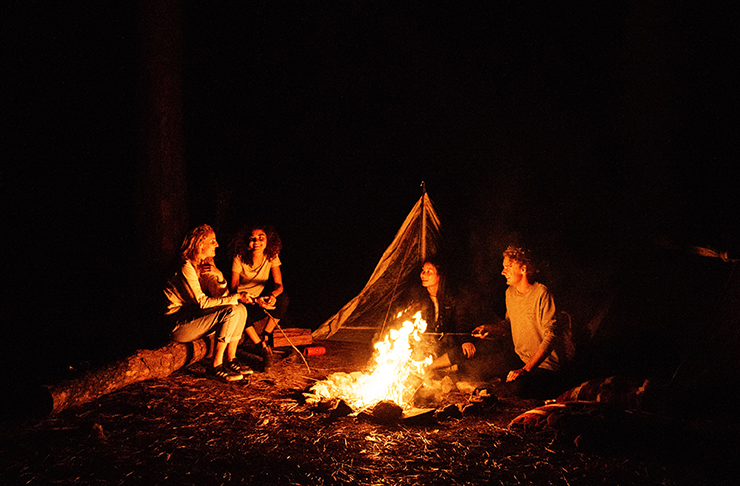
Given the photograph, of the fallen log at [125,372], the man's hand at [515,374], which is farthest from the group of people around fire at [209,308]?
the man's hand at [515,374]

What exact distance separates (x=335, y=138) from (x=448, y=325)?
535 centimetres

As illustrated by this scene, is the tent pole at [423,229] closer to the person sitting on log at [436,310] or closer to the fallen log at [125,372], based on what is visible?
the person sitting on log at [436,310]

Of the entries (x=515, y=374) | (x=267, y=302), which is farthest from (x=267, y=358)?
(x=515, y=374)

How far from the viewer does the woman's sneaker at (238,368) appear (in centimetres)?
502

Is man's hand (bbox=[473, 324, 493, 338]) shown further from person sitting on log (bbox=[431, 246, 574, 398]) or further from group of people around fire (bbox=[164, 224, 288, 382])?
group of people around fire (bbox=[164, 224, 288, 382])

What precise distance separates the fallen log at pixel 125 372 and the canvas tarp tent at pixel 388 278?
182 centimetres

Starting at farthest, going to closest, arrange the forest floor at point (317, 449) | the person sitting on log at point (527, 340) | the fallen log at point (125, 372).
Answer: the person sitting on log at point (527, 340) → the fallen log at point (125, 372) → the forest floor at point (317, 449)

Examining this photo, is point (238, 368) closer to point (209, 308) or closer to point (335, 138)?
point (209, 308)

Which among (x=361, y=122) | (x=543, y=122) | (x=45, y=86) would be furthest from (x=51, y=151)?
(x=543, y=122)

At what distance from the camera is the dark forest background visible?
6312 mm

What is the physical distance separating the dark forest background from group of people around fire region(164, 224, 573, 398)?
1.75 ft

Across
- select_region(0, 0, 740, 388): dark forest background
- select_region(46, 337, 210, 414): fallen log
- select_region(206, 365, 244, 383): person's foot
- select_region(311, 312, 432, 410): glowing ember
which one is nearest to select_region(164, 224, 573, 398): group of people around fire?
select_region(206, 365, 244, 383): person's foot

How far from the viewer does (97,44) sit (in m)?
9.13

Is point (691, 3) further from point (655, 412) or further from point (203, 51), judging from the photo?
point (203, 51)
